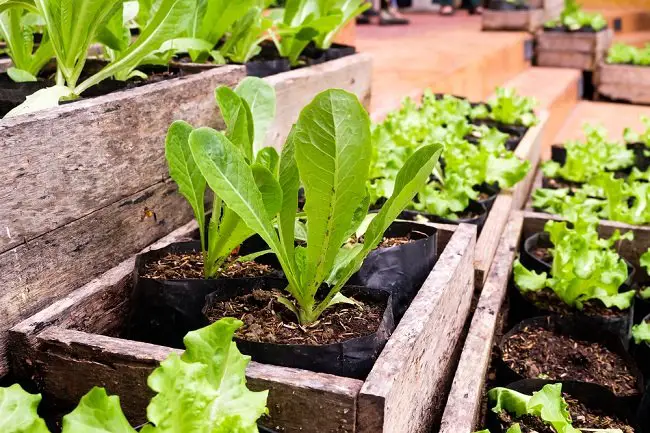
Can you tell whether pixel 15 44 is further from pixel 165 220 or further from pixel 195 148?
pixel 195 148

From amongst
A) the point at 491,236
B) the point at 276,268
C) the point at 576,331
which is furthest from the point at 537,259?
the point at 276,268

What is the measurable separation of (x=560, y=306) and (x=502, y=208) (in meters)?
0.36

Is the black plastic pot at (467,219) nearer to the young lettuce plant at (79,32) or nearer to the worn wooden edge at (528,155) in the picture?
the worn wooden edge at (528,155)

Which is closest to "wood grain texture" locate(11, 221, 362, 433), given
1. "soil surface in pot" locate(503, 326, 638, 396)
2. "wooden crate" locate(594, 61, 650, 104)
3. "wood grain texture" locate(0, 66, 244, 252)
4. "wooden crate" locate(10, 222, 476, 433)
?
"wooden crate" locate(10, 222, 476, 433)

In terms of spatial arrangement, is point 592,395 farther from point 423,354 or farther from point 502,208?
point 502,208

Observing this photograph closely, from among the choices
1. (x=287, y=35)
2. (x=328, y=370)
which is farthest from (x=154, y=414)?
(x=287, y=35)

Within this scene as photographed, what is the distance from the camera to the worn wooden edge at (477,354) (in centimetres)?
98

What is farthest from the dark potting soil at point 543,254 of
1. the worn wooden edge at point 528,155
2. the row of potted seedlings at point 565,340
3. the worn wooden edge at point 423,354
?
the worn wooden edge at point 423,354

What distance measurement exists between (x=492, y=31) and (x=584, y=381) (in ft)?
17.4

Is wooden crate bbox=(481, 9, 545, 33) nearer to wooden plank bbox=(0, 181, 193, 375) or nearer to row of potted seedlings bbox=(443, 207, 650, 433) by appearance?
row of potted seedlings bbox=(443, 207, 650, 433)

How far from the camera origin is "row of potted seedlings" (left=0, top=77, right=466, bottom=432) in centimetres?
72

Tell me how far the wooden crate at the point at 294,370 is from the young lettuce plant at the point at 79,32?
0.28 m

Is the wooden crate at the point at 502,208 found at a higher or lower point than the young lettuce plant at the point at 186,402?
lower

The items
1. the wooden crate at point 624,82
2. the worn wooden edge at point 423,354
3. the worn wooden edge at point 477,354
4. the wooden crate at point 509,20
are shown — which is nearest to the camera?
the worn wooden edge at point 423,354
